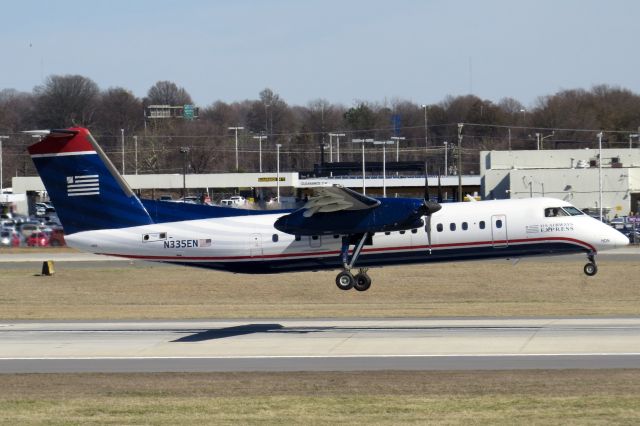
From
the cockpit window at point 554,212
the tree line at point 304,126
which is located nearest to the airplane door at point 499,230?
the cockpit window at point 554,212

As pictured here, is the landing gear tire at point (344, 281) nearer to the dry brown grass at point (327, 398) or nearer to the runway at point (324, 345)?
the runway at point (324, 345)

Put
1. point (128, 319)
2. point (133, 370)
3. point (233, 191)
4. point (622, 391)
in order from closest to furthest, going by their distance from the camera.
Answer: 1. point (622, 391)
2. point (133, 370)
3. point (128, 319)
4. point (233, 191)

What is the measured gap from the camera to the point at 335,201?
3550 cm

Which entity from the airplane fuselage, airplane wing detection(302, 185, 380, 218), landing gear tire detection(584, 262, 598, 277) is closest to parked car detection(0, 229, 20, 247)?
the airplane fuselage

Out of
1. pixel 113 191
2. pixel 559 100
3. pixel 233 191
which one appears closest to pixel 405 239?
pixel 113 191

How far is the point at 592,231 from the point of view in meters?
36.1

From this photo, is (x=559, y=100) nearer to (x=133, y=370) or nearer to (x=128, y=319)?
(x=128, y=319)

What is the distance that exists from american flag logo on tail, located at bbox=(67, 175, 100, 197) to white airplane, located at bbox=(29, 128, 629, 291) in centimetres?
4

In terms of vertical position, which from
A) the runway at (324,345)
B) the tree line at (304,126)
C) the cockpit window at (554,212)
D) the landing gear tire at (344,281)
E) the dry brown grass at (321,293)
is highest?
the tree line at (304,126)

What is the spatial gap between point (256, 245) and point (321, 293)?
1775 centimetres

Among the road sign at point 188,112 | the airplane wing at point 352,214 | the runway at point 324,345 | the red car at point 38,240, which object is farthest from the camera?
the road sign at point 188,112

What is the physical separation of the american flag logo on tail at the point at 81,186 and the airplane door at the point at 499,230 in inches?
565

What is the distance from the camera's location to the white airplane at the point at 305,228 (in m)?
36.0

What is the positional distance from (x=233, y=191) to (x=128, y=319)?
75319 millimetres
